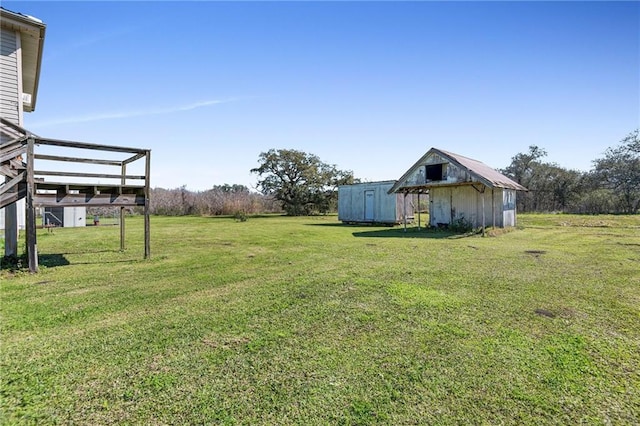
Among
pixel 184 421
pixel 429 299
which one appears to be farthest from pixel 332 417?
pixel 429 299

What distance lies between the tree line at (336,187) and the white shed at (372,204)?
37.5 ft

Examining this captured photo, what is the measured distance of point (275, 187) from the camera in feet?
115

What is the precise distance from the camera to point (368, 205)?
2169cm

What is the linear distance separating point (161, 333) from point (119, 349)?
428mm

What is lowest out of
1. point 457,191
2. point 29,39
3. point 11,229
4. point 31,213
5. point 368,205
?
point 11,229

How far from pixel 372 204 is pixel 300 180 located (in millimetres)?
14578

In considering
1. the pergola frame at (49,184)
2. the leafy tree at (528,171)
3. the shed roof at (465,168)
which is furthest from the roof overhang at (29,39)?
the leafy tree at (528,171)

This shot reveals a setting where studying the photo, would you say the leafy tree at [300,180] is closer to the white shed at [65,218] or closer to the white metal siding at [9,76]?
the white shed at [65,218]

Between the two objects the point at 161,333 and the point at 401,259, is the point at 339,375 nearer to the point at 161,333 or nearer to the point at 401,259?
the point at 161,333

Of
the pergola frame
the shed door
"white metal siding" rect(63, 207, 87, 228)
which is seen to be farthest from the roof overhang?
the shed door

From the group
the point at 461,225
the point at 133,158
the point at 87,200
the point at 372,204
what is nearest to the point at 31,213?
the point at 87,200

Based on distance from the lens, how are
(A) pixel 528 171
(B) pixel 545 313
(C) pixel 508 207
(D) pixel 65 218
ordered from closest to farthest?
1. (B) pixel 545 313
2. (C) pixel 508 207
3. (D) pixel 65 218
4. (A) pixel 528 171

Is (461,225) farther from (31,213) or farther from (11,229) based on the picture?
(11,229)

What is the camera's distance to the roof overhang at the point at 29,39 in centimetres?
786
